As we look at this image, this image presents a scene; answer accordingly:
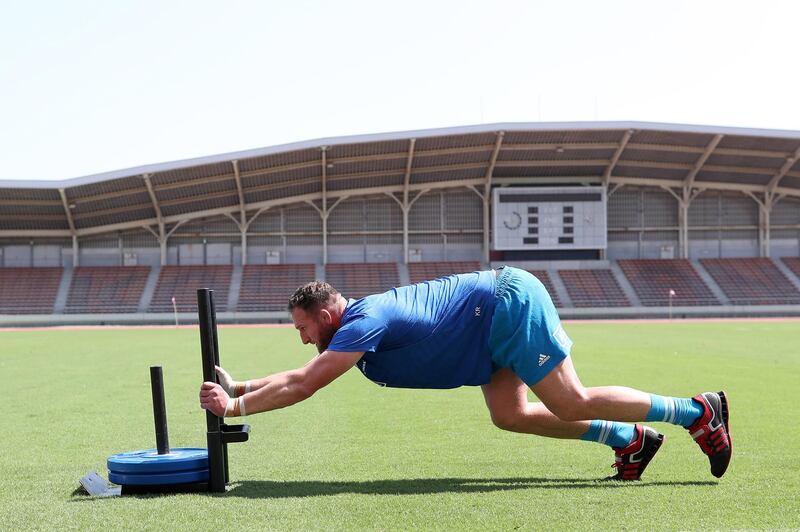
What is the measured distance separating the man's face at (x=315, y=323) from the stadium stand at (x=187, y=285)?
4414 cm

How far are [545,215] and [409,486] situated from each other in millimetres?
45300

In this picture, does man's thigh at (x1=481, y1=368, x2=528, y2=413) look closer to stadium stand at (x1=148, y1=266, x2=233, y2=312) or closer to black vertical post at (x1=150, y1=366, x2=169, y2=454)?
black vertical post at (x1=150, y1=366, x2=169, y2=454)

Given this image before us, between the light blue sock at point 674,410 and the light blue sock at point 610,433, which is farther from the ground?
the light blue sock at point 674,410

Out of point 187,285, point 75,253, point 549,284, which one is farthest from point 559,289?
point 75,253

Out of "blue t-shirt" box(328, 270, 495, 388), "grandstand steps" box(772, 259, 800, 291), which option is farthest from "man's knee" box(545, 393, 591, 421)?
"grandstand steps" box(772, 259, 800, 291)

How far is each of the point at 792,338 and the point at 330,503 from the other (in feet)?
78.1

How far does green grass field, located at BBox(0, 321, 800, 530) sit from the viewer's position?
4391 millimetres

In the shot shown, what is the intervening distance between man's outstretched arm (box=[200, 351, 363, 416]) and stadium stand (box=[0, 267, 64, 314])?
157 feet

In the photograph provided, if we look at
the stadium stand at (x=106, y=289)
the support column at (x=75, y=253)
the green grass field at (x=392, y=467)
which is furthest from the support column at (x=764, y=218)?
the green grass field at (x=392, y=467)

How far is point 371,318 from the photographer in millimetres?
4734

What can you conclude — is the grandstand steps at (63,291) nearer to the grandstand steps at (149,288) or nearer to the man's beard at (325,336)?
the grandstand steps at (149,288)

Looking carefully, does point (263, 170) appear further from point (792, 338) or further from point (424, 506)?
point (424, 506)

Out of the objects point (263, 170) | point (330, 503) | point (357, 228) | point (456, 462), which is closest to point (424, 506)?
point (330, 503)

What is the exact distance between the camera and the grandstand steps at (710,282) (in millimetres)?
49684
